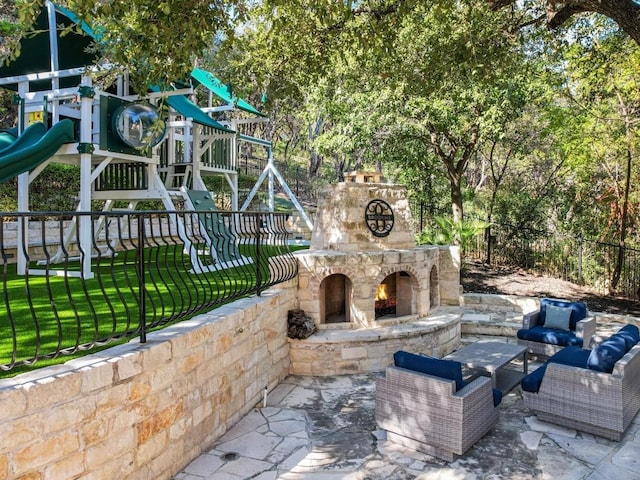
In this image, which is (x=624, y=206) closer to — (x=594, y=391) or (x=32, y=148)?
(x=594, y=391)

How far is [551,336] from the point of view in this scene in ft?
25.5

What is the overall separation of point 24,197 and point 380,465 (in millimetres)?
7133

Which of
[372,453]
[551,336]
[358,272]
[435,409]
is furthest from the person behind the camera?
[358,272]

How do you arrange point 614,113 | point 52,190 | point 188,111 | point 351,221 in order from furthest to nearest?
point 52,190
point 614,113
point 188,111
point 351,221

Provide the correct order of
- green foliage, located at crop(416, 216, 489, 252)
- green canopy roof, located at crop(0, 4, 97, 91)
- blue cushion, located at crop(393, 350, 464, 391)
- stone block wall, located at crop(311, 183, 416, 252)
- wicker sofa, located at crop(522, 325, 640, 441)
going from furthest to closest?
green foliage, located at crop(416, 216, 489, 252)
stone block wall, located at crop(311, 183, 416, 252)
green canopy roof, located at crop(0, 4, 97, 91)
wicker sofa, located at crop(522, 325, 640, 441)
blue cushion, located at crop(393, 350, 464, 391)

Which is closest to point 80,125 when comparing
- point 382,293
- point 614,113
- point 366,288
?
point 366,288

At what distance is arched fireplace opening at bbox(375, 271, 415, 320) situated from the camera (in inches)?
363

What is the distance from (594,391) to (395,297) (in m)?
4.55

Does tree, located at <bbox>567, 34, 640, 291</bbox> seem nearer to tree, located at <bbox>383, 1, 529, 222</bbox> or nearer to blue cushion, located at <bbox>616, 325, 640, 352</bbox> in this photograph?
tree, located at <bbox>383, 1, 529, 222</bbox>

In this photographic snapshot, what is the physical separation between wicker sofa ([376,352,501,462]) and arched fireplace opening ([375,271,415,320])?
11.8ft

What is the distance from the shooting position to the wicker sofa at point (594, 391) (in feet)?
17.4

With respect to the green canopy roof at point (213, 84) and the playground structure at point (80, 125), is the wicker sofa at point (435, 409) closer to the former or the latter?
the playground structure at point (80, 125)

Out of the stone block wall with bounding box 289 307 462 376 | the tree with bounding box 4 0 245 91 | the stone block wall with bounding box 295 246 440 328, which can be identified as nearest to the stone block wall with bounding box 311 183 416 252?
the stone block wall with bounding box 295 246 440 328

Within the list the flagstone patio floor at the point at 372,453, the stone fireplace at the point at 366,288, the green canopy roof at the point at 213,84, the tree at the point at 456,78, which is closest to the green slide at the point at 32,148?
the stone fireplace at the point at 366,288
